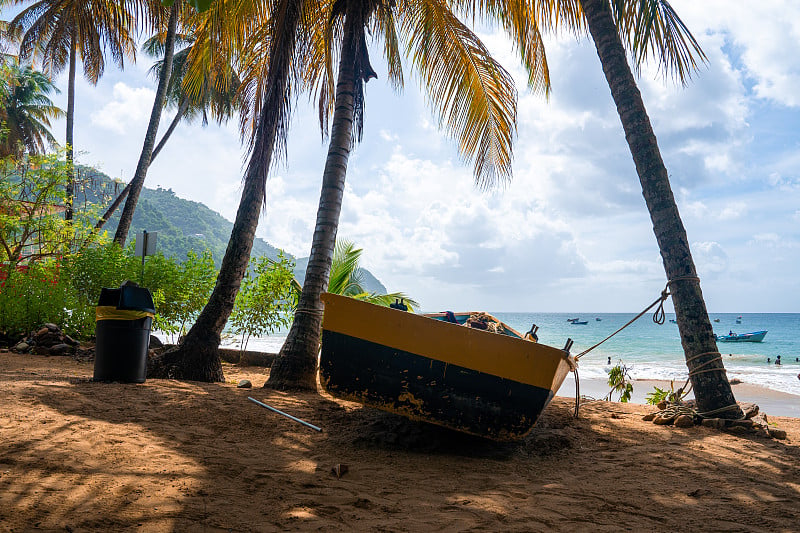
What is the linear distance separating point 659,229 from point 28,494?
574 centimetres

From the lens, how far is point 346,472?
10.8 ft

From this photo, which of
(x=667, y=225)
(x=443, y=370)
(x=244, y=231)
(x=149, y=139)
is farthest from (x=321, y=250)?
(x=149, y=139)

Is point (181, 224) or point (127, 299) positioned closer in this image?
point (127, 299)

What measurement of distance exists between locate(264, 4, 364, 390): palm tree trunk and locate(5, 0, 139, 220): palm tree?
9059 millimetres

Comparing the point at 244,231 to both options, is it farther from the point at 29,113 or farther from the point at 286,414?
the point at 29,113

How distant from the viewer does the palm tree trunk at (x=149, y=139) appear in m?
13.5

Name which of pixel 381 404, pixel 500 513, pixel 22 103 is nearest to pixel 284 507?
pixel 500 513

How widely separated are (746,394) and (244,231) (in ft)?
51.7

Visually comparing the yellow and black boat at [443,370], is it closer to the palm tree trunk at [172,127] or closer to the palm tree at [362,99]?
the palm tree at [362,99]

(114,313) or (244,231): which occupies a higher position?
(244,231)

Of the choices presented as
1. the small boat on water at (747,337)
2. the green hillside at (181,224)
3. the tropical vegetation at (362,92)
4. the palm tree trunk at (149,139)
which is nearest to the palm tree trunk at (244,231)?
the tropical vegetation at (362,92)

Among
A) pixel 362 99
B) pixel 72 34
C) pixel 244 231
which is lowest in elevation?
pixel 244 231

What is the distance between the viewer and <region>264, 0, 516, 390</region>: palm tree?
246 inches

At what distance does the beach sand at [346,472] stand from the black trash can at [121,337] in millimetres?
433
